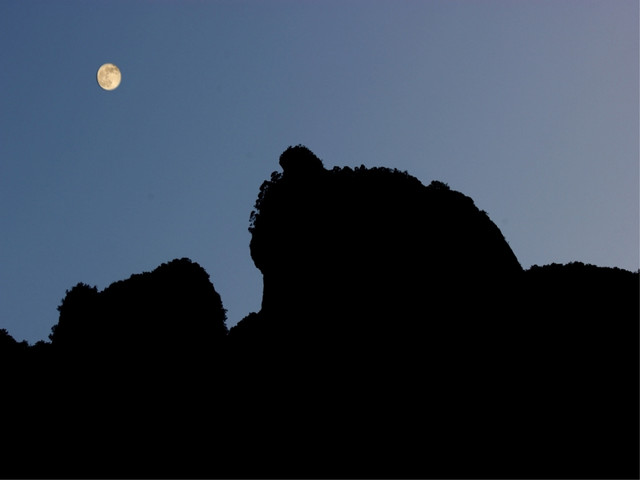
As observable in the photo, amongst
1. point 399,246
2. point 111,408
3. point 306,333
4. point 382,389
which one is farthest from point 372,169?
point 111,408

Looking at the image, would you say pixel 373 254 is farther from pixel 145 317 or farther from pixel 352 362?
pixel 145 317

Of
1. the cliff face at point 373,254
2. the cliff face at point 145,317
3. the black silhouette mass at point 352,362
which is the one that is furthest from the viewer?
the cliff face at point 145,317

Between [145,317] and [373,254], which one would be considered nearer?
[373,254]

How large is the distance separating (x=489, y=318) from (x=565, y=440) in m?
7.98

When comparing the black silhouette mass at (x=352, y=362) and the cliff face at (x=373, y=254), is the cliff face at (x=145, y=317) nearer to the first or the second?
the black silhouette mass at (x=352, y=362)

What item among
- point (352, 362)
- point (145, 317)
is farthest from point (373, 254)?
point (145, 317)

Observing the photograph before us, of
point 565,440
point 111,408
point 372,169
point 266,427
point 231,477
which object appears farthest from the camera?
point 372,169

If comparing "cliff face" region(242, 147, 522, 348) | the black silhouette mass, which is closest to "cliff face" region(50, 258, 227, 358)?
the black silhouette mass

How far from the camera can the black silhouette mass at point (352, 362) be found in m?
23.3

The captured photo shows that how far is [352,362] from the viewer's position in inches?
1112

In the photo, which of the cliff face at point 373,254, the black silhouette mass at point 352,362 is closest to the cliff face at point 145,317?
the black silhouette mass at point 352,362

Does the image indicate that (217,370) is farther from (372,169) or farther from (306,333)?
(372,169)

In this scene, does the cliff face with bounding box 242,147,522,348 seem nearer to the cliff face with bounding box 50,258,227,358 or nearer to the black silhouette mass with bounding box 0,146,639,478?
the black silhouette mass with bounding box 0,146,639,478

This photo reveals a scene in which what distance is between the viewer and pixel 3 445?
98.9ft
